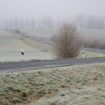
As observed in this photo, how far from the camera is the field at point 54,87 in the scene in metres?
15.0

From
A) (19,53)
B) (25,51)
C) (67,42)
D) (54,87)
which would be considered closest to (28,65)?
(54,87)

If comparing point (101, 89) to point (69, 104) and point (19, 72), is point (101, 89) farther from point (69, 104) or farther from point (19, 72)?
point (19, 72)

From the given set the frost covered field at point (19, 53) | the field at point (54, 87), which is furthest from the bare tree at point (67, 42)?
the field at point (54, 87)

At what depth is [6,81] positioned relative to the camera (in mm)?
18031

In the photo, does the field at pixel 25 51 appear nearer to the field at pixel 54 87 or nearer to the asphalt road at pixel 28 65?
the asphalt road at pixel 28 65

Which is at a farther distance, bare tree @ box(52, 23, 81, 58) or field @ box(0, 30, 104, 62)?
bare tree @ box(52, 23, 81, 58)

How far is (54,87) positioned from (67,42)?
94.6 ft

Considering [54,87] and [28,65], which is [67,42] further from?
[54,87]

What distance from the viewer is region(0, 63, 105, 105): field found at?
1498 cm

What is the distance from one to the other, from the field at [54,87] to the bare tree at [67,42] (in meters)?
21.9

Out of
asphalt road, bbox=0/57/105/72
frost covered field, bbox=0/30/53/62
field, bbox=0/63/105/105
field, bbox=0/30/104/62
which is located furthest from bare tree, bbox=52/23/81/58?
field, bbox=0/63/105/105

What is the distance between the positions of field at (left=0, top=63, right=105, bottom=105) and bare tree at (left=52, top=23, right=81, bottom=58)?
21.9 meters

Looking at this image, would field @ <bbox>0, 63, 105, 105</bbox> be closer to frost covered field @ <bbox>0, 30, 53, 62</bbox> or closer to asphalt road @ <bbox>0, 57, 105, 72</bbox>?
asphalt road @ <bbox>0, 57, 105, 72</bbox>

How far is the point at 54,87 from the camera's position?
1842cm
